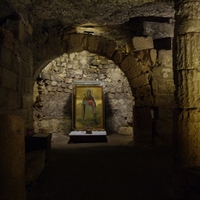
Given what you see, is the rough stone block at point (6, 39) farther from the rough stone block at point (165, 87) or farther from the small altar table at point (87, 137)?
the small altar table at point (87, 137)

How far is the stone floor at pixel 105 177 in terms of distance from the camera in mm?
3053

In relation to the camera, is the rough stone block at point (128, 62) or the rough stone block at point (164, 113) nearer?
the rough stone block at point (164, 113)

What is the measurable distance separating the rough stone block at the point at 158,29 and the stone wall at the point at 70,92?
154 inches

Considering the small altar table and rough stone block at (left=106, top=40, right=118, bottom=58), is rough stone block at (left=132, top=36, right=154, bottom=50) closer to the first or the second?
rough stone block at (left=106, top=40, right=118, bottom=58)

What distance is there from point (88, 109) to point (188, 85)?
6.66 m

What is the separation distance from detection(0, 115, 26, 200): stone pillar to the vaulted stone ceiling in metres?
2.32

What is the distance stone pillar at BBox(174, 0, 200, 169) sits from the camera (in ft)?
9.14

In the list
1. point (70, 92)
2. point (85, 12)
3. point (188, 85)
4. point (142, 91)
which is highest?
point (85, 12)

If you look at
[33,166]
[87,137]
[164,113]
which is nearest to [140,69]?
[164,113]

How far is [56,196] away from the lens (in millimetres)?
3021

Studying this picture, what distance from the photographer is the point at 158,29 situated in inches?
229

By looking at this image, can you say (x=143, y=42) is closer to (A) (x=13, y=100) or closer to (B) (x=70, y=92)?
(A) (x=13, y=100)

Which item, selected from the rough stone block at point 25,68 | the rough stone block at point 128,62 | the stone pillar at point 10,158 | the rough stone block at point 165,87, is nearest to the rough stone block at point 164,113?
the rough stone block at point 165,87

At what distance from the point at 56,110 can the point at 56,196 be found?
21.4ft
